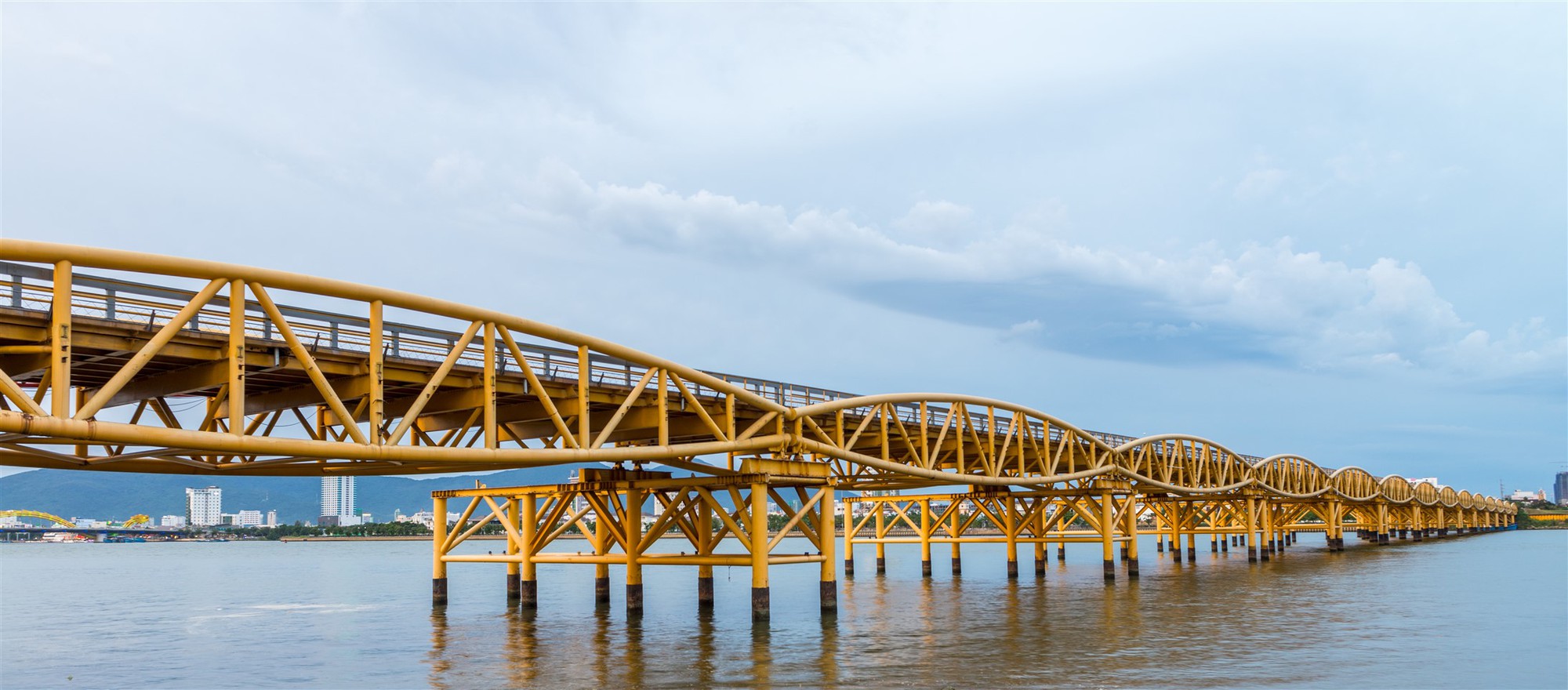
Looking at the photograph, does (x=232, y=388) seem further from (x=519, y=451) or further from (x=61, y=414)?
(x=519, y=451)

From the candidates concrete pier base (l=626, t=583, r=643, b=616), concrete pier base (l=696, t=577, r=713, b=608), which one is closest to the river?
concrete pier base (l=626, t=583, r=643, b=616)

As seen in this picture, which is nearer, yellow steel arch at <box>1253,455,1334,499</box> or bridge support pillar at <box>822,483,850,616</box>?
bridge support pillar at <box>822,483,850,616</box>

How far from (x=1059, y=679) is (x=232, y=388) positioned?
20745mm

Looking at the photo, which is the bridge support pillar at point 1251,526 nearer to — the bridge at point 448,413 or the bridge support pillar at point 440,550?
the bridge at point 448,413

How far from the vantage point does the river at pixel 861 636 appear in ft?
106

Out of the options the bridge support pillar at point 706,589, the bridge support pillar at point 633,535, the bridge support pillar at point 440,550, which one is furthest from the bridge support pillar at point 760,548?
the bridge support pillar at point 440,550

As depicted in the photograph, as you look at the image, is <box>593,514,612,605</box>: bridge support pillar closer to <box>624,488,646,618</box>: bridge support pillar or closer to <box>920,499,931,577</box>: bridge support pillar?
<box>624,488,646,618</box>: bridge support pillar

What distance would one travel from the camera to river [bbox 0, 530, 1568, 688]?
32.3m

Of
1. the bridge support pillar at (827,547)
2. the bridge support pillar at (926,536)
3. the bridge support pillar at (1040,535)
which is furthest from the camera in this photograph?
the bridge support pillar at (926,536)

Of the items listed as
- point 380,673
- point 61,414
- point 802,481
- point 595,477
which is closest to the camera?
point 61,414

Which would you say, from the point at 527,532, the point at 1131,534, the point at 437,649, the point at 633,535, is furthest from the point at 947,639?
the point at 1131,534

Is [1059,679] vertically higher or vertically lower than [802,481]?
lower

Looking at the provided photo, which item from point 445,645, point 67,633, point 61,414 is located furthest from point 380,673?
point 67,633

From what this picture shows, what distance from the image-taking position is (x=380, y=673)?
34.0 metres
